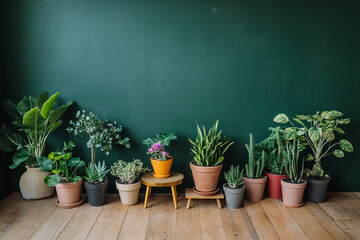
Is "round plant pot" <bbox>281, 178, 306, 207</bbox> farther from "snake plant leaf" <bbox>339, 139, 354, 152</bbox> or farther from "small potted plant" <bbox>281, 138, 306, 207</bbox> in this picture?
"snake plant leaf" <bbox>339, 139, 354, 152</bbox>

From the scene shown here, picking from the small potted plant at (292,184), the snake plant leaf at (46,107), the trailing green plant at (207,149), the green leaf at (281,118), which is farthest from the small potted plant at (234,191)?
the snake plant leaf at (46,107)

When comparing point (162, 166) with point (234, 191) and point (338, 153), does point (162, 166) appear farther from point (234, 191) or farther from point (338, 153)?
point (338, 153)

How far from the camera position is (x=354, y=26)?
3584 millimetres

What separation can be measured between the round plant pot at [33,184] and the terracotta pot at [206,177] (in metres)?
1.71

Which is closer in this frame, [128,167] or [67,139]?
[128,167]

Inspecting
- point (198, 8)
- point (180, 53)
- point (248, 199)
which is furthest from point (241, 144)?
point (198, 8)

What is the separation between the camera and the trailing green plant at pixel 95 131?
342cm

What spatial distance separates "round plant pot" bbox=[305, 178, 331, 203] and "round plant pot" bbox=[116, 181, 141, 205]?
1.91 metres

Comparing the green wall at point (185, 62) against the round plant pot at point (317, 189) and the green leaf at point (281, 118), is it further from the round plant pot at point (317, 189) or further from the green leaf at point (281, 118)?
the round plant pot at point (317, 189)

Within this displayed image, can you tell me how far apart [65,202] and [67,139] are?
0.78 metres

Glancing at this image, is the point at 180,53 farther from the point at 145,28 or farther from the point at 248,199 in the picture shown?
the point at 248,199

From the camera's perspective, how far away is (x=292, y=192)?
328cm

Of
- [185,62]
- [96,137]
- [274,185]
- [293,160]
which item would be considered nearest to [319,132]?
[293,160]

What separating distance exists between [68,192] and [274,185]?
2.28 meters
